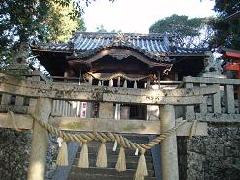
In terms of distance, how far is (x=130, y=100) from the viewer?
14.3 ft

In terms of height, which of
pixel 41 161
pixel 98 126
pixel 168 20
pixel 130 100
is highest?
pixel 168 20

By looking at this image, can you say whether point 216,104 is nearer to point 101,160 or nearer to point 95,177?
point 95,177

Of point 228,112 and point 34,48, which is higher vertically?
point 34,48

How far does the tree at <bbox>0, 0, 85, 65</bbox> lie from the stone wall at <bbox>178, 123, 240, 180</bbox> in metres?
4.43

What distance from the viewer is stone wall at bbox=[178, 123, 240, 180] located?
6.46 metres

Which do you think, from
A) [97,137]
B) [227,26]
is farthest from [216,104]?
[227,26]

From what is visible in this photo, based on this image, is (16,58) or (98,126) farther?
(16,58)

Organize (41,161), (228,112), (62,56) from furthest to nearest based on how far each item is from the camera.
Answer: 1. (62,56)
2. (228,112)
3. (41,161)

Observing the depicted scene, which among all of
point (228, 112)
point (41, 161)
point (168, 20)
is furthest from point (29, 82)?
point (168, 20)

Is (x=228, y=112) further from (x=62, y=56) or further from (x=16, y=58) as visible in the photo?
(x=62, y=56)

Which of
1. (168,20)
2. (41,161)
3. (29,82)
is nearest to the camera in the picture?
(41,161)

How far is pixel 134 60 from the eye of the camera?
12570mm

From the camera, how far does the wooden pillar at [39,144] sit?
4.07 m

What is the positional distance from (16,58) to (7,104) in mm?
1919
